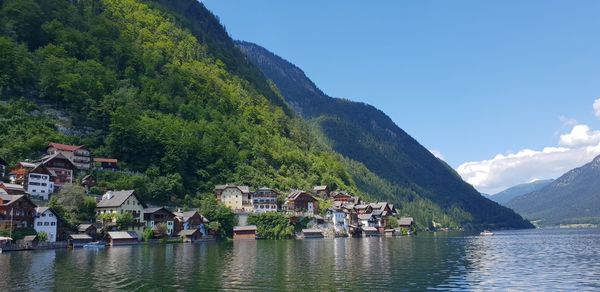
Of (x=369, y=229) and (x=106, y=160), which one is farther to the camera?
(x=369, y=229)

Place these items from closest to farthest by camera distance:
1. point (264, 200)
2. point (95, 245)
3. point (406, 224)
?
point (95, 245) → point (264, 200) → point (406, 224)

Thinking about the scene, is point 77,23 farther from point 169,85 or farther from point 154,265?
point 154,265

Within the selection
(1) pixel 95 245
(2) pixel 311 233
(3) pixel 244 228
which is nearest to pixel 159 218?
(1) pixel 95 245

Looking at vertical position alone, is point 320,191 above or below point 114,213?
above

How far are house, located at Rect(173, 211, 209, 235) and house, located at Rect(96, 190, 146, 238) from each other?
26.5 ft

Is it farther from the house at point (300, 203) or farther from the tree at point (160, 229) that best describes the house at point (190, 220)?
the house at point (300, 203)

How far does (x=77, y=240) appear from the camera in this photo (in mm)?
83250

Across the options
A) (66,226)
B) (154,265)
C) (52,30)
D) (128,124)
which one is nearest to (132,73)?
(52,30)

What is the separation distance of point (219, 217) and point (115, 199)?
84.9ft

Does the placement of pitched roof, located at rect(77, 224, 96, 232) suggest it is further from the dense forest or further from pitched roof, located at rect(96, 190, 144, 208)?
the dense forest

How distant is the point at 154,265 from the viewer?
5172 centimetres

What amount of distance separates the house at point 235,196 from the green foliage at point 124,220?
36585 mm

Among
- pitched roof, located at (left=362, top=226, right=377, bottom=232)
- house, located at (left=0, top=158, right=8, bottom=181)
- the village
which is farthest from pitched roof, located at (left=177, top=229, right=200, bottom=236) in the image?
pitched roof, located at (left=362, top=226, right=377, bottom=232)

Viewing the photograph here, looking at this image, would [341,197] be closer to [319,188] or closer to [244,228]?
[319,188]
